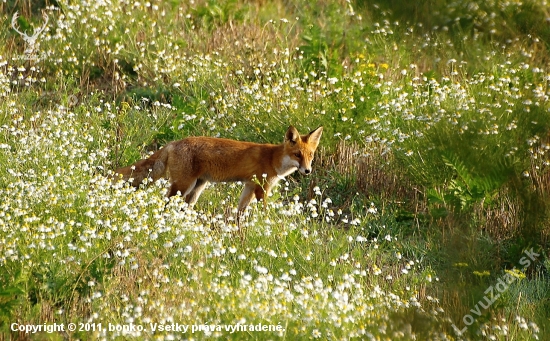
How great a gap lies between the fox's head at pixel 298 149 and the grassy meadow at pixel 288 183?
1.38 ft

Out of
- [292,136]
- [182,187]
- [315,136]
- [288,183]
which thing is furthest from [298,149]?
[182,187]

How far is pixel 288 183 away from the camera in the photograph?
8172mm

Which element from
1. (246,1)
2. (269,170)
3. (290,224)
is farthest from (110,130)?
(246,1)

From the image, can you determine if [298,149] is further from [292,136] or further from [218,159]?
[218,159]

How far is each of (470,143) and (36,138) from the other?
17.7 ft

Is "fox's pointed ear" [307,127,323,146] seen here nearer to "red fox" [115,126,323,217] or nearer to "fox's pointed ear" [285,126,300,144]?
"red fox" [115,126,323,217]

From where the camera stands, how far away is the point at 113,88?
36.4 feet

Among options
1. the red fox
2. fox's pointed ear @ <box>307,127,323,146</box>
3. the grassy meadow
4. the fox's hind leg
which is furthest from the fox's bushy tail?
fox's pointed ear @ <box>307,127,323,146</box>

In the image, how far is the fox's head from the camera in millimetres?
8578

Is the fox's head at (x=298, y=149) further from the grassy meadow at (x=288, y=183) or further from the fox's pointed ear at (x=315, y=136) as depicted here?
the grassy meadow at (x=288, y=183)

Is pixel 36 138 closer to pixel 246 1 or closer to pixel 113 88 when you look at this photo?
pixel 113 88

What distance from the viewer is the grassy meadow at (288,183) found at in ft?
13.9

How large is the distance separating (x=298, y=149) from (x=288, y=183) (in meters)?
0.53

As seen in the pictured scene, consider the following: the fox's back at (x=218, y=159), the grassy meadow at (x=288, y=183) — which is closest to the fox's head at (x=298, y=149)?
the fox's back at (x=218, y=159)
